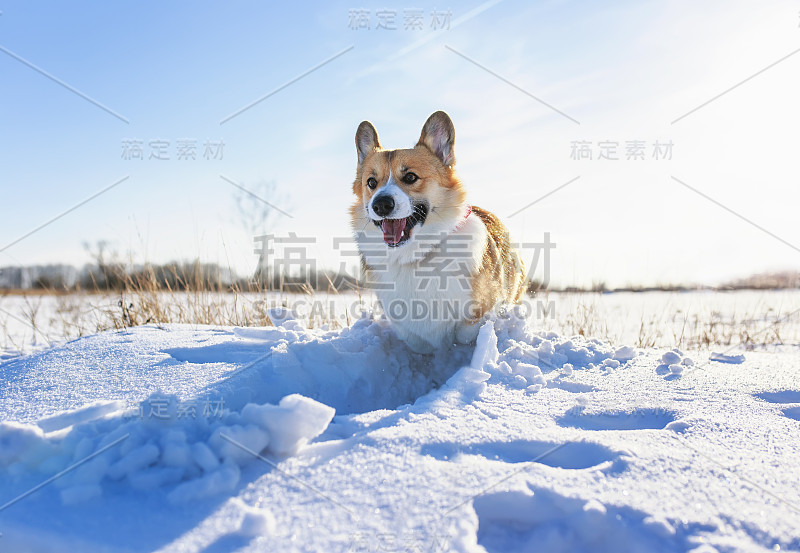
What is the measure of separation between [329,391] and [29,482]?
1.32 metres

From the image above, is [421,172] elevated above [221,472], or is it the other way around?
[421,172]

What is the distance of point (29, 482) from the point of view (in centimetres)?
136

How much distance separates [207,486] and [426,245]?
7.39ft

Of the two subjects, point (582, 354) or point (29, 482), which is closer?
point (29, 482)

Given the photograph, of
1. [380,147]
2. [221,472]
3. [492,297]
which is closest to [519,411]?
[221,472]

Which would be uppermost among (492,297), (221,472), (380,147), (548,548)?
(380,147)

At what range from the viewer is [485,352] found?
259 cm

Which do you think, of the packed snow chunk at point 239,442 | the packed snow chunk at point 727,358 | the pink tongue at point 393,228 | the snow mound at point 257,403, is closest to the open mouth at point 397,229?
the pink tongue at point 393,228

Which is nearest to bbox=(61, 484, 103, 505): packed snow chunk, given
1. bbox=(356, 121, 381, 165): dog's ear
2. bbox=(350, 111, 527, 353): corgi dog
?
bbox=(350, 111, 527, 353): corgi dog

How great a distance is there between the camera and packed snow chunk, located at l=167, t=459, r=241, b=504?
4.25 ft

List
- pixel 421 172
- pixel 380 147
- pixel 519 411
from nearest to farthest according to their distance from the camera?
pixel 519 411 → pixel 421 172 → pixel 380 147

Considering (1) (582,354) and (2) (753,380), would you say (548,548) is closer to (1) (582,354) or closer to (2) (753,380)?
(1) (582,354)

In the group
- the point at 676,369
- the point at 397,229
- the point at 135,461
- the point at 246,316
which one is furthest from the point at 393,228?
the point at 246,316

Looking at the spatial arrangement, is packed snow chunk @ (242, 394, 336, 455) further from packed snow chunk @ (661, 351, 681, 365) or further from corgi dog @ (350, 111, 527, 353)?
packed snow chunk @ (661, 351, 681, 365)
